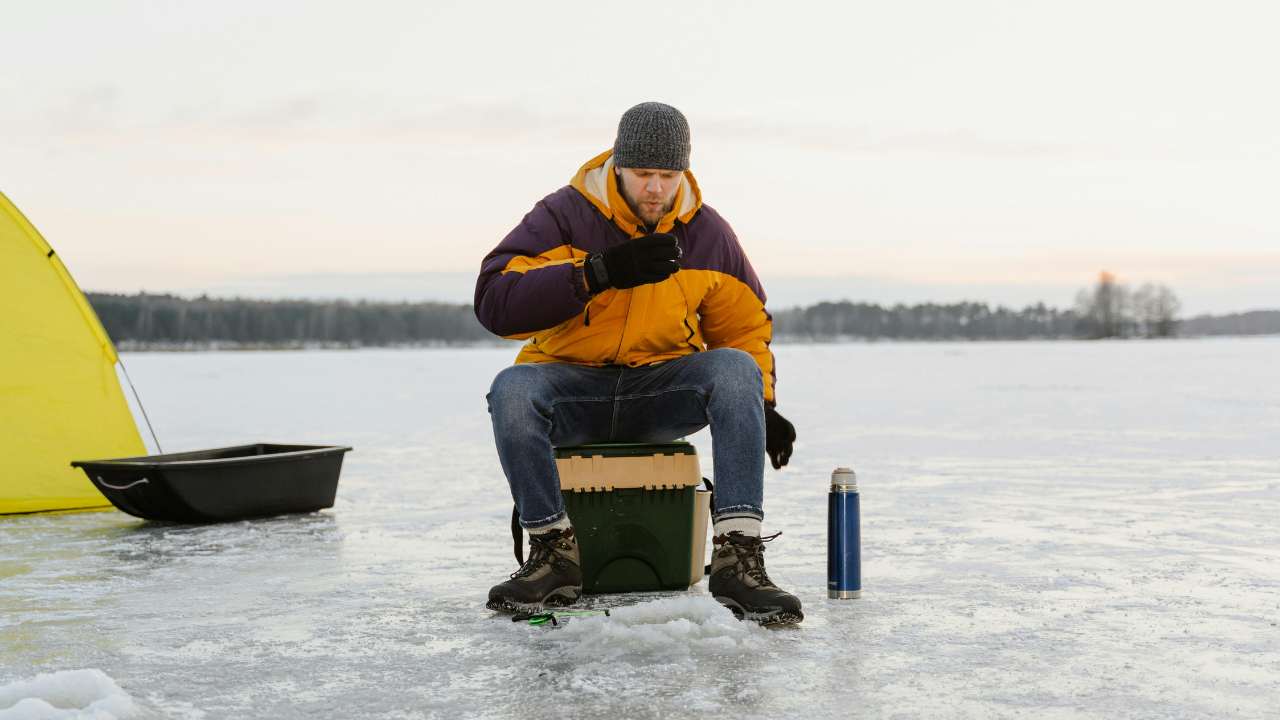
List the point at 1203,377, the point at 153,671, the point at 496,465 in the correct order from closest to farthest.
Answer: the point at 153,671, the point at 496,465, the point at 1203,377

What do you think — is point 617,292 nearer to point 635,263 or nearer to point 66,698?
point 635,263

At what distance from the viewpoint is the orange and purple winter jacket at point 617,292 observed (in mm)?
3335

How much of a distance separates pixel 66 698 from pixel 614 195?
191cm

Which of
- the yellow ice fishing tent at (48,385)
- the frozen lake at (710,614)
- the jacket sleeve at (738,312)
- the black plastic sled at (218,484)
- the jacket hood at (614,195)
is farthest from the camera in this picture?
the yellow ice fishing tent at (48,385)

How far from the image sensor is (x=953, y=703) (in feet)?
7.82

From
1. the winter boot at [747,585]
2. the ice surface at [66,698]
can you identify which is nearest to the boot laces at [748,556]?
the winter boot at [747,585]

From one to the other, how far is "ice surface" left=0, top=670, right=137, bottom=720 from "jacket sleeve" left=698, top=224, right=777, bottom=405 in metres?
1.94

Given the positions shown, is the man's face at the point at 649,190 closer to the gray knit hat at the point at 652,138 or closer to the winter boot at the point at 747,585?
the gray knit hat at the point at 652,138

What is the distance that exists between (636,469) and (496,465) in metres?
4.36

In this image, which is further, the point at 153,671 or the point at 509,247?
the point at 509,247

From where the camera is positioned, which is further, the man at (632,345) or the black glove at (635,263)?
the man at (632,345)

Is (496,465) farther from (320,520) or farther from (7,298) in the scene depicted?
(7,298)

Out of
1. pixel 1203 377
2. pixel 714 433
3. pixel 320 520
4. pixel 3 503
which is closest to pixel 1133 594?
pixel 714 433

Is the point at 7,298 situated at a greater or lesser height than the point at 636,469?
greater
